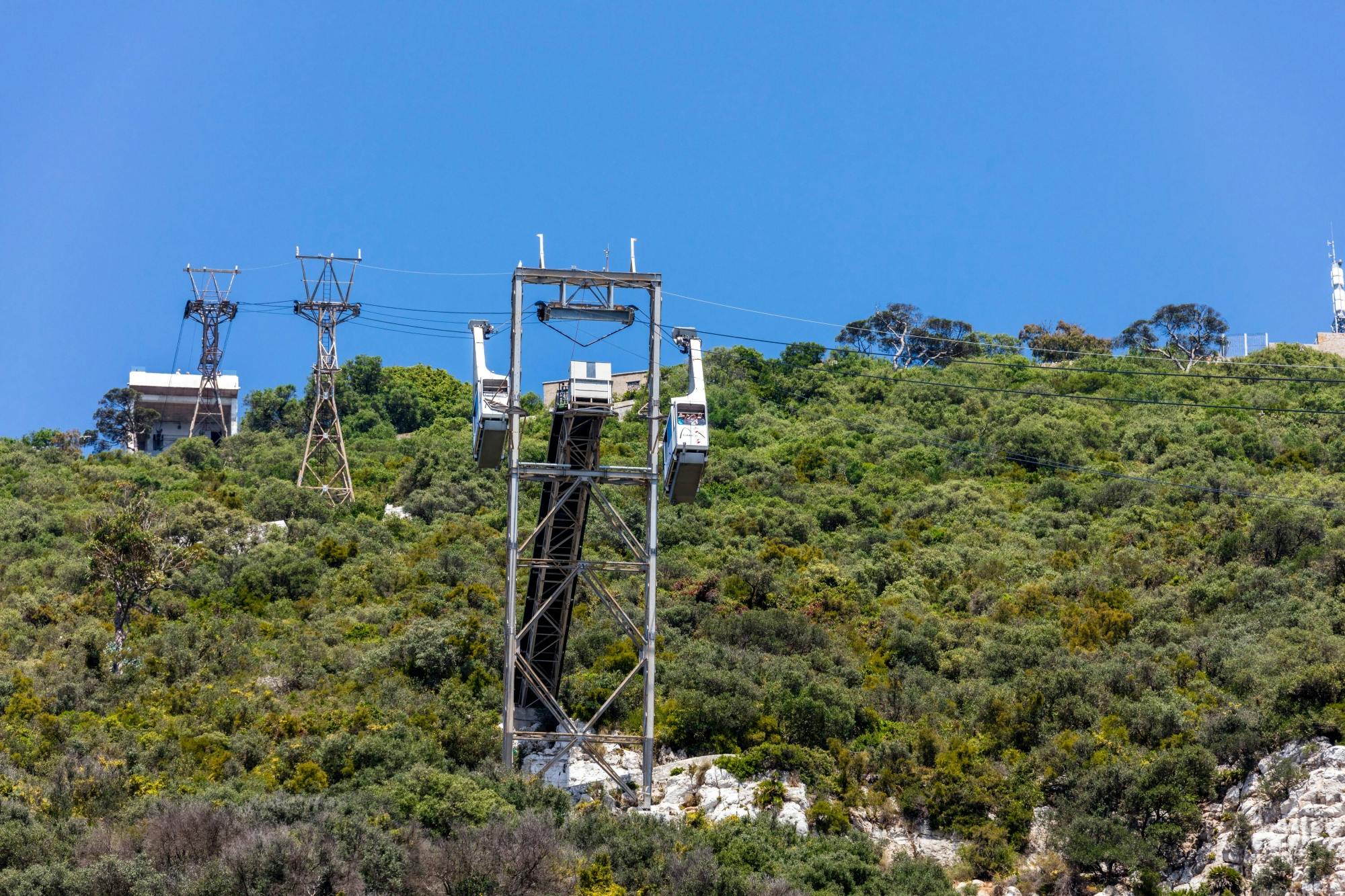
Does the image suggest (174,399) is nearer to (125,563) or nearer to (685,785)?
(125,563)

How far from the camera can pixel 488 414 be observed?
121ft

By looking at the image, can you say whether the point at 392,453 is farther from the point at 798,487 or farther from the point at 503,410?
the point at 503,410

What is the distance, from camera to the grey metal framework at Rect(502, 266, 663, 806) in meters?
36.8

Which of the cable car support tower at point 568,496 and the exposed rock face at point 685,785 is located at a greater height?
the cable car support tower at point 568,496

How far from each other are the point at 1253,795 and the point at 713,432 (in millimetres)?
50303

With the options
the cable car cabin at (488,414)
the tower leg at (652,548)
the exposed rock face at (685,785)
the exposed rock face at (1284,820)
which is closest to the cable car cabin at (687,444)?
the tower leg at (652,548)

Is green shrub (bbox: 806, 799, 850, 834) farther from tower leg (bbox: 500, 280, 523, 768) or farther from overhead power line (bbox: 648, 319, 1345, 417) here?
overhead power line (bbox: 648, 319, 1345, 417)

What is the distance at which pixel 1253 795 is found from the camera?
34.1 meters

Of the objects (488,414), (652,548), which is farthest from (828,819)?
(488,414)

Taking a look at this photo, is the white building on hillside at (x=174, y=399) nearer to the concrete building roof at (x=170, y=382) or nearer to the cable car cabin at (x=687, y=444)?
the concrete building roof at (x=170, y=382)

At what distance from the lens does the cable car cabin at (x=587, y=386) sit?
36656mm

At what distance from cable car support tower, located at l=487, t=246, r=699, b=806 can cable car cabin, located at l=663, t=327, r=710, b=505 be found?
66 cm

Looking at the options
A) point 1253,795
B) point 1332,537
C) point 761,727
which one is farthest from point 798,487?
point 1253,795

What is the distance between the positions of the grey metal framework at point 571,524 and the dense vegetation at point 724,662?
70.6 inches
